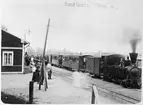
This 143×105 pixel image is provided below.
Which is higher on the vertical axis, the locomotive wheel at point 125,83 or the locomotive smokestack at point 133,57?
the locomotive smokestack at point 133,57

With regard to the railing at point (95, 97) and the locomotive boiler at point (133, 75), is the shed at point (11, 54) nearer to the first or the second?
the railing at point (95, 97)

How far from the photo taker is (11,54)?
1925 mm

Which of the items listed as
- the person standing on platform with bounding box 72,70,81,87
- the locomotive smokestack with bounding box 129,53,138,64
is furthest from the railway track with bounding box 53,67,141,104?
the locomotive smokestack with bounding box 129,53,138,64

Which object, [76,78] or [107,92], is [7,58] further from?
[107,92]

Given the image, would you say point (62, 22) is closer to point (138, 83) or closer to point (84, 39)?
point (84, 39)

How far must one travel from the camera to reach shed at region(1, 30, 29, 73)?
1922 millimetres

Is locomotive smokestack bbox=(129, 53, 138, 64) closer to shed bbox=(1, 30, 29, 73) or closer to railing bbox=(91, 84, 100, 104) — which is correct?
railing bbox=(91, 84, 100, 104)

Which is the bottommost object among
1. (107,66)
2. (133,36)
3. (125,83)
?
(125,83)

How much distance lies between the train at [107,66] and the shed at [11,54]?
243 mm

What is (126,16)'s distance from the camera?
6.91 ft

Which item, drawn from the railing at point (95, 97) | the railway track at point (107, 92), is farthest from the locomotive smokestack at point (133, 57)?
the railing at point (95, 97)

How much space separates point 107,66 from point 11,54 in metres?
0.91

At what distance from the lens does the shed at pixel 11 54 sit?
1.92 meters

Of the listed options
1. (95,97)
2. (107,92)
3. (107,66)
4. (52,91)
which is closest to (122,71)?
(107,66)
